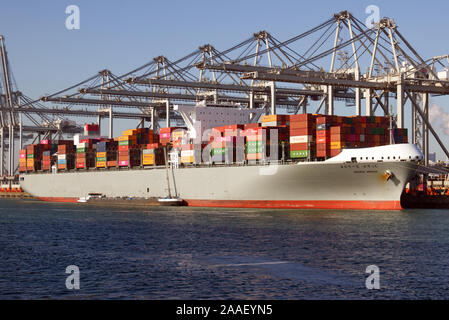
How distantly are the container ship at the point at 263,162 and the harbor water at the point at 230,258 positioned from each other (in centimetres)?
620

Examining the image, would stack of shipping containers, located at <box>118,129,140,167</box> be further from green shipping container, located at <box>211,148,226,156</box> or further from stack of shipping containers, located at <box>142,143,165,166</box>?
green shipping container, located at <box>211,148,226,156</box>

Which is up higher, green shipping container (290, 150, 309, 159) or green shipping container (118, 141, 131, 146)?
green shipping container (118, 141, 131, 146)

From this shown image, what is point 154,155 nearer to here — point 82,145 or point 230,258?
point 82,145

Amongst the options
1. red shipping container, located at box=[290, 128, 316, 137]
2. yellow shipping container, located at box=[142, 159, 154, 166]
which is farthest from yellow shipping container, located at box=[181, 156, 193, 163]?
red shipping container, located at box=[290, 128, 316, 137]

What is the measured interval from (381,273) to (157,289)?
9.29 meters

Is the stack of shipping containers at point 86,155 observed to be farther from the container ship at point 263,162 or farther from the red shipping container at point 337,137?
the red shipping container at point 337,137

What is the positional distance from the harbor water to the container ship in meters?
6.20

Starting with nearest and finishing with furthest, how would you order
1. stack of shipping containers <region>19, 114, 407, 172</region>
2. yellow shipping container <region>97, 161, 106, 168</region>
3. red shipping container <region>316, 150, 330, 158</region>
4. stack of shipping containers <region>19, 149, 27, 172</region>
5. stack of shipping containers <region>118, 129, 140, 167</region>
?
red shipping container <region>316, 150, 330, 158</region>
stack of shipping containers <region>19, 114, 407, 172</region>
stack of shipping containers <region>118, 129, 140, 167</region>
yellow shipping container <region>97, 161, 106, 168</region>
stack of shipping containers <region>19, 149, 27, 172</region>

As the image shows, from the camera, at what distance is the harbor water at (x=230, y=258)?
22.8 meters

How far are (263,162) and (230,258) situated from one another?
31857 mm

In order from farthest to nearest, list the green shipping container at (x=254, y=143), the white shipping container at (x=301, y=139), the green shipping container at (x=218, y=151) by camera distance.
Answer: the green shipping container at (x=218, y=151), the green shipping container at (x=254, y=143), the white shipping container at (x=301, y=139)

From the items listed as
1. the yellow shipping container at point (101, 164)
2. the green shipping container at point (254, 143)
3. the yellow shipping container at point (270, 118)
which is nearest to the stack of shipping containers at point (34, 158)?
the yellow shipping container at point (101, 164)

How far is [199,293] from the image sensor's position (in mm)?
22344

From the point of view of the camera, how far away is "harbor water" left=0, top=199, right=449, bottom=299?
22.8 m
